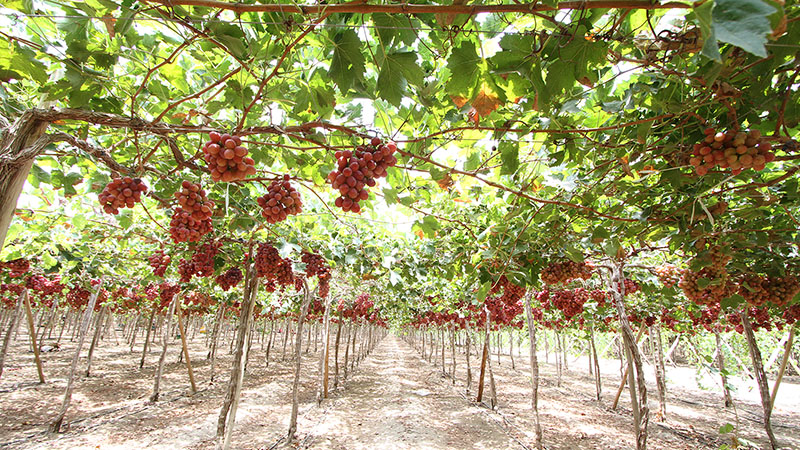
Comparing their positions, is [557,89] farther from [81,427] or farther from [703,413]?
[703,413]

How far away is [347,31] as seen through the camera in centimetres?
152

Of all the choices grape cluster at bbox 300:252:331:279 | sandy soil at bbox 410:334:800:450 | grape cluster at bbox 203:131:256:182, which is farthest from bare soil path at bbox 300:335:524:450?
grape cluster at bbox 203:131:256:182

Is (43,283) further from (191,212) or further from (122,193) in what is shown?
(191,212)

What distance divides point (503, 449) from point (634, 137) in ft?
28.1

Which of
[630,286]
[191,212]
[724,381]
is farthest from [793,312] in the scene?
[191,212]

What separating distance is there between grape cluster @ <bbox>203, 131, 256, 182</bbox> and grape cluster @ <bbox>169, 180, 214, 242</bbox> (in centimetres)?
60

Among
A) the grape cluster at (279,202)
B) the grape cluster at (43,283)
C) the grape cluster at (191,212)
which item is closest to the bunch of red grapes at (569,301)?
the grape cluster at (279,202)

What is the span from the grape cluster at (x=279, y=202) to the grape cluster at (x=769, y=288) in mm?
4918

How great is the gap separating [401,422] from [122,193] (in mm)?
10187

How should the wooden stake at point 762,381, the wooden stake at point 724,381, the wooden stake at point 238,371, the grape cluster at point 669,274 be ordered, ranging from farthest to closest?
the wooden stake at point 762,381 < the wooden stake at point 724,381 < the grape cluster at point 669,274 < the wooden stake at point 238,371

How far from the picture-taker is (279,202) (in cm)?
202

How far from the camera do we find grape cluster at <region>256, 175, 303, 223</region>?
199cm

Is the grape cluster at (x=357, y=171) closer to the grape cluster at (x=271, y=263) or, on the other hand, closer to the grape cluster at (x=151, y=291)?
the grape cluster at (x=271, y=263)

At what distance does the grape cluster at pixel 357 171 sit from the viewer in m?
1.65
